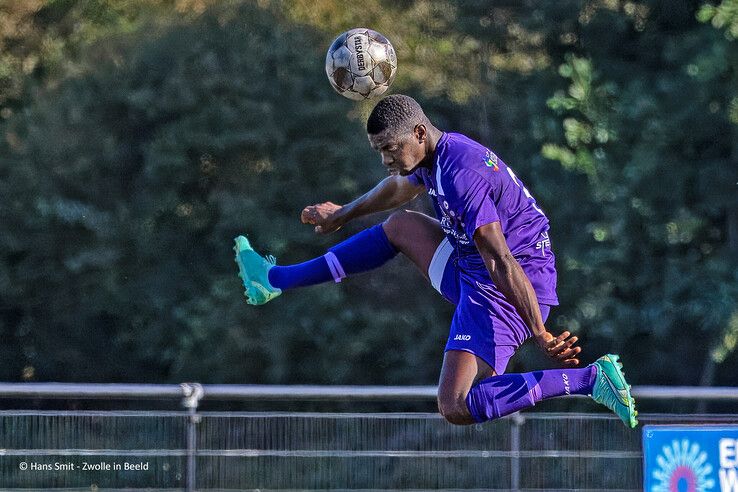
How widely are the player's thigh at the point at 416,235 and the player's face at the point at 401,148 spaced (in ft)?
1.74

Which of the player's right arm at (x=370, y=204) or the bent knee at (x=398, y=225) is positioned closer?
the bent knee at (x=398, y=225)

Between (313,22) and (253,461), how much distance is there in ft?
32.5

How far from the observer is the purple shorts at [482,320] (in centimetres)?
677

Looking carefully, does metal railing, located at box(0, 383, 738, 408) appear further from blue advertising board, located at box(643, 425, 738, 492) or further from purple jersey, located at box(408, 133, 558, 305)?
purple jersey, located at box(408, 133, 558, 305)

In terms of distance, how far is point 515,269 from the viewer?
20.6 ft

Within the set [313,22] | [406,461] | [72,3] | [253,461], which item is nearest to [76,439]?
[253,461]

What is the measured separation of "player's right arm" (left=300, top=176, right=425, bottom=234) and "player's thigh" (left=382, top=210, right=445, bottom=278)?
0.12 meters

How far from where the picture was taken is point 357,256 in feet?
23.6

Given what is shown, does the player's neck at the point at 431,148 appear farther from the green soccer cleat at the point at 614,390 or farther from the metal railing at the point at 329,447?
the metal railing at the point at 329,447

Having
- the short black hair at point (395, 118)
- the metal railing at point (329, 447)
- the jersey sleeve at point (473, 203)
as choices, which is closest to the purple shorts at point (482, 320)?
the jersey sleeve at point (473, 203)

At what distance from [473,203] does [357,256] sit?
1064 millimetres

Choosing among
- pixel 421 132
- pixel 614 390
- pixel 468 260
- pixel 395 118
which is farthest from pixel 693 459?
pixel 395 118

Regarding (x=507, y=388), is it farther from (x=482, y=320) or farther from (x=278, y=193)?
(x=278, y=193)

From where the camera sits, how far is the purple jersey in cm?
636
